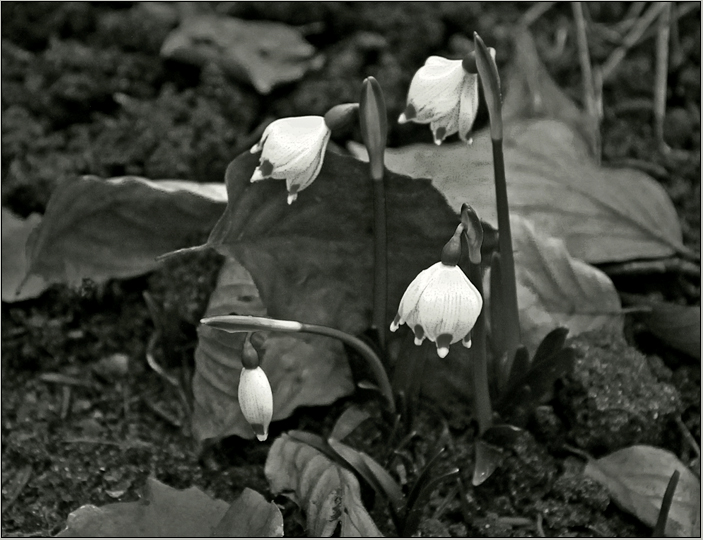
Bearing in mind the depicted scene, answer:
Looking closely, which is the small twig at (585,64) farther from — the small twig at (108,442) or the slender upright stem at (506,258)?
the small twig at (108,442)

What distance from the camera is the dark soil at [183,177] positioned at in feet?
4.88

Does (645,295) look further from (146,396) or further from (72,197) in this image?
(72,197)

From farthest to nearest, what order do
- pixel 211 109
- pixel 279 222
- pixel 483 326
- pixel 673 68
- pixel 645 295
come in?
pixel 673 68, pixel 211 109, pixel 645 295, pixel 279 222, pixel 483 326

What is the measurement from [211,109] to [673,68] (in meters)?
1.22

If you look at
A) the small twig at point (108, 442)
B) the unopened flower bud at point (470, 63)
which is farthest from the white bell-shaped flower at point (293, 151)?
the small twig at point (108, 442)

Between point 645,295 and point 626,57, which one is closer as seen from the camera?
point 645,295

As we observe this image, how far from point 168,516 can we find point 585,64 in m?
1.56

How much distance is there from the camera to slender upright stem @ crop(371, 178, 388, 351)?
143cm

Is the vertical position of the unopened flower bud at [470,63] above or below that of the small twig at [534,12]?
below

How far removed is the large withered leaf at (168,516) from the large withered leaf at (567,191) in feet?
2.46

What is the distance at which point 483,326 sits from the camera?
4.53 feet

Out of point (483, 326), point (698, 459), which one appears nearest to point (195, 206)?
point (483, 326)

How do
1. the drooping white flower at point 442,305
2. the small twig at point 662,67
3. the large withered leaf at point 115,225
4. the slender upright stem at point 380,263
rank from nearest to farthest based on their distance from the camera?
the drooping white flower at point 442,305, the slender upright stem at point 380,263, the large withered leaf at point 115,225, the small twig at point 662,67

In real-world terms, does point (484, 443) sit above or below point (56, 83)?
below
